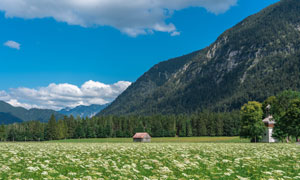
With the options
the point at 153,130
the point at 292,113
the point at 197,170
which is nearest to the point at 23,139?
the point at 153,130

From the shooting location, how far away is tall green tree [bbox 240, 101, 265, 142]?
86.8m

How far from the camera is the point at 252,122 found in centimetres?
8850

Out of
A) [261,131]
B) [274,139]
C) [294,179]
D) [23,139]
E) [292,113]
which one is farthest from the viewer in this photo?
[23,139]

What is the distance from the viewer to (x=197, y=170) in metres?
14.3

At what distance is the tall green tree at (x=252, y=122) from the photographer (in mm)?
→ 86812

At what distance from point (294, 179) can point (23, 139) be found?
638 feet

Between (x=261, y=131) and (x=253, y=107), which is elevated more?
(x=253, y=107)

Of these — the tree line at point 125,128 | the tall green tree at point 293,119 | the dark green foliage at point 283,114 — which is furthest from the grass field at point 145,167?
the tree line at point 125,128

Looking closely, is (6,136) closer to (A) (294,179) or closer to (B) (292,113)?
(B) (292,113)

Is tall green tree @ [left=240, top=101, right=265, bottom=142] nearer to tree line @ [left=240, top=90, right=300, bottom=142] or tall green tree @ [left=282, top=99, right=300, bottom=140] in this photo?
tree line @ [left=240, top=90, right=300, bottom=142]

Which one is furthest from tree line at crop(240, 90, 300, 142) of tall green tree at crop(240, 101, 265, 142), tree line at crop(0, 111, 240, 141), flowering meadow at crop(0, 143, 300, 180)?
tree line at crop(0, 111, 240, 141)

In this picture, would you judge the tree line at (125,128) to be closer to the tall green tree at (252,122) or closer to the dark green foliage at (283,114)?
the dark green foliage at (283,114)

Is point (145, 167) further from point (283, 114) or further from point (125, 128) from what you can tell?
point (125, 128)

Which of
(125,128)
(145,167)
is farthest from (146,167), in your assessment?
(125,128)
